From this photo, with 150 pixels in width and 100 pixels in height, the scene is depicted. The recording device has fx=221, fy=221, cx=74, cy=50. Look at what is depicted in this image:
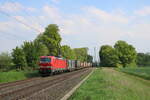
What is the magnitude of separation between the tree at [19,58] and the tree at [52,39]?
2553 cm

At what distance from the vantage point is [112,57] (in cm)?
10750

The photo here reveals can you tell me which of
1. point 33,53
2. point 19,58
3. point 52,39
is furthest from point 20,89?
point 52,39

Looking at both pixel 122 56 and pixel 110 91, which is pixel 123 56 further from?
pixel 110 91

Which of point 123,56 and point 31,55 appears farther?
point 123,56

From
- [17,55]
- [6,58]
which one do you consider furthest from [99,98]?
[6,58]

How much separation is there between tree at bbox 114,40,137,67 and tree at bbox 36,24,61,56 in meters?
41.7

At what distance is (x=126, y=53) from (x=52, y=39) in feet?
148

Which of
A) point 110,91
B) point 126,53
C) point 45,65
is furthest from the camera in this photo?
point 126,53

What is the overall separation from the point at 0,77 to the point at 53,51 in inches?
1895

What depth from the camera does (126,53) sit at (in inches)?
4195

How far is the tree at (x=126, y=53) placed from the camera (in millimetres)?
106250

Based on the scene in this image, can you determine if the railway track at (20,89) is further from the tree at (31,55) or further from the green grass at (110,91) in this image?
the tree at (31,55)

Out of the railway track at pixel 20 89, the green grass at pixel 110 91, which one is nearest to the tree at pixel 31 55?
the railway track at pixel 20 89

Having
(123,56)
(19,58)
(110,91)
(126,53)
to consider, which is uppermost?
(126,53)
